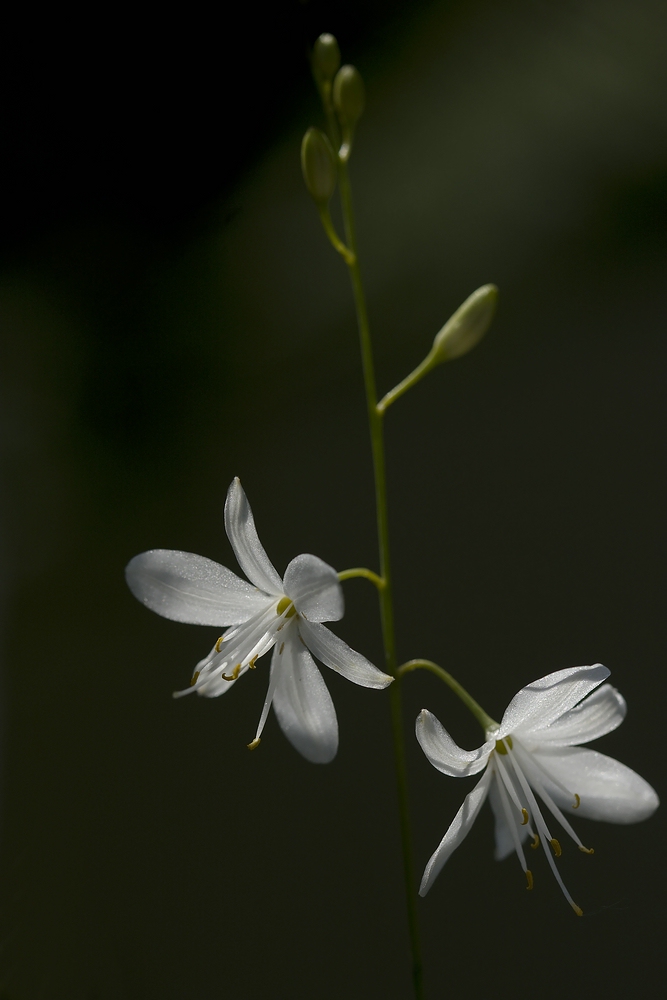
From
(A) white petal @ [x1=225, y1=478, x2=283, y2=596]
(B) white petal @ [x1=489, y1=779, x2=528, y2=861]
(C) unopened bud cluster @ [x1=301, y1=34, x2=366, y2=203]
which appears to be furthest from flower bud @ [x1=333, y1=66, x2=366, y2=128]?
(B) white petal @ [x1=489, y1=779, x2=528, y2=861]

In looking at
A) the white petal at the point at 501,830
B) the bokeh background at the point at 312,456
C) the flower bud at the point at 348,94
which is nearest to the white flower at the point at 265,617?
the white petal at the point at 501,830

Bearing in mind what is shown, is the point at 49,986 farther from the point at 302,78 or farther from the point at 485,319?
the point at 302,78

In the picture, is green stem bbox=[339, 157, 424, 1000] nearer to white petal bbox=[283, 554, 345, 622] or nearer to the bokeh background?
white petal bbox=[283, 554, 345, 622]

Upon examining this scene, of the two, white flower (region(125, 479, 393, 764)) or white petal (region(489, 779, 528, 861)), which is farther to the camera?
white petal (region(489, 779, 528, 861))

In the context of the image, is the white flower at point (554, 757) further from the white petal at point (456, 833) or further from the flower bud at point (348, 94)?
the flower bud at point (348, 94)

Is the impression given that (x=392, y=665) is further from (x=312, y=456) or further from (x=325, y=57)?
(x=312, y=456)
